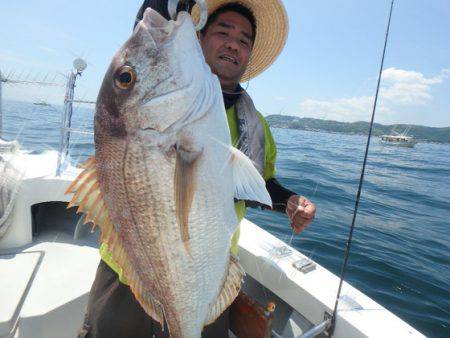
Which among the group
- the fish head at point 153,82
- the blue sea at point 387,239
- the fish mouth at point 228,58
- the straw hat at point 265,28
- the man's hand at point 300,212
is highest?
the straw hat at point 265,28

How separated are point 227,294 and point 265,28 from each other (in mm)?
2083

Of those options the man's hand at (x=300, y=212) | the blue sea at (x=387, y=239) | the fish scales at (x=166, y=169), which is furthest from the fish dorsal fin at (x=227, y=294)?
the blue sea at (x=387, y=239)

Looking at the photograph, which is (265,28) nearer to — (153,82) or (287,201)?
(287,201)

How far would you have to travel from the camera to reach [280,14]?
2488mm

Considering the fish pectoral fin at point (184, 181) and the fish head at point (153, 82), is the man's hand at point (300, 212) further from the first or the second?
the fish head at point (153, 82)

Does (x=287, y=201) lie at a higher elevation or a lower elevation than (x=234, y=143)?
lower

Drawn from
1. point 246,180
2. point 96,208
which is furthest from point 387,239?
point 96,208

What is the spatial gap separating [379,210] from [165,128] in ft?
34.7

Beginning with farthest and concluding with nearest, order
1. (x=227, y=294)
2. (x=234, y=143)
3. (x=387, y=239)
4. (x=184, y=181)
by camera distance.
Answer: (x=387, y=239) → (x=234, y=143) → (x=227, y=294) → (x=184, y=181)

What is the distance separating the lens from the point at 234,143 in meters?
2.15

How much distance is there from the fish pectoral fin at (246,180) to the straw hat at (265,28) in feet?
4.54

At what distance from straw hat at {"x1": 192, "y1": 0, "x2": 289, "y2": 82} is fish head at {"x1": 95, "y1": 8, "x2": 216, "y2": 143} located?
1.08 m

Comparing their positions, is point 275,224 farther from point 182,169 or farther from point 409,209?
point 182,169

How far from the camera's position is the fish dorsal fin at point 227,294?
5.23 ft
